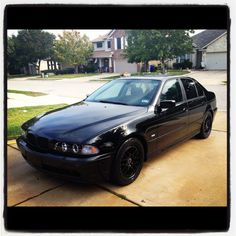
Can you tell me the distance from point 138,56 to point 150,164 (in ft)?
48.8

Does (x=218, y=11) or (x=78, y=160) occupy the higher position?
(x=218, y=11)

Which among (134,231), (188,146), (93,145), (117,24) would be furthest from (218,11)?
(188,146)

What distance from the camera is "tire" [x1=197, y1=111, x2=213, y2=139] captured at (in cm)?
540

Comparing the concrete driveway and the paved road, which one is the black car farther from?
the paved road

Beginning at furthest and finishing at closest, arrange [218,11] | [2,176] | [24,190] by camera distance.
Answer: [24,190] → [2,176] → [218,11]

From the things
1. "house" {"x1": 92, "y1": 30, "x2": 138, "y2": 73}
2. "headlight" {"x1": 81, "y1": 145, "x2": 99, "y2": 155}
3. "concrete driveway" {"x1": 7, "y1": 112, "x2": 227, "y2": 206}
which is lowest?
"concrete driveway" {"x1": 7, "y1": 112, "x2": 227, "y2": 206}

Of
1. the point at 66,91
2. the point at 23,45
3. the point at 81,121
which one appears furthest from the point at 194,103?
the point at 66,91

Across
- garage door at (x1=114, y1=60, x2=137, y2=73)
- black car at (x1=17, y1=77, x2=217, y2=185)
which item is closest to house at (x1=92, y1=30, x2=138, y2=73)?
garage door at (x1=114, y1=60, x2=137, y2=73)

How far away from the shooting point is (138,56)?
1823 centimetres

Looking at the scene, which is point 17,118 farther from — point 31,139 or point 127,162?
point 127,162

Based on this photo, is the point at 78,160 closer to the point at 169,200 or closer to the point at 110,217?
the point at 110,217

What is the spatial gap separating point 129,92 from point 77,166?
1857 mm

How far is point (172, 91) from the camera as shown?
4504 millimetres

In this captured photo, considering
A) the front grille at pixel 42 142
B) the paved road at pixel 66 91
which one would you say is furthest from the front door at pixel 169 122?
the paved road at pixel 66 91
